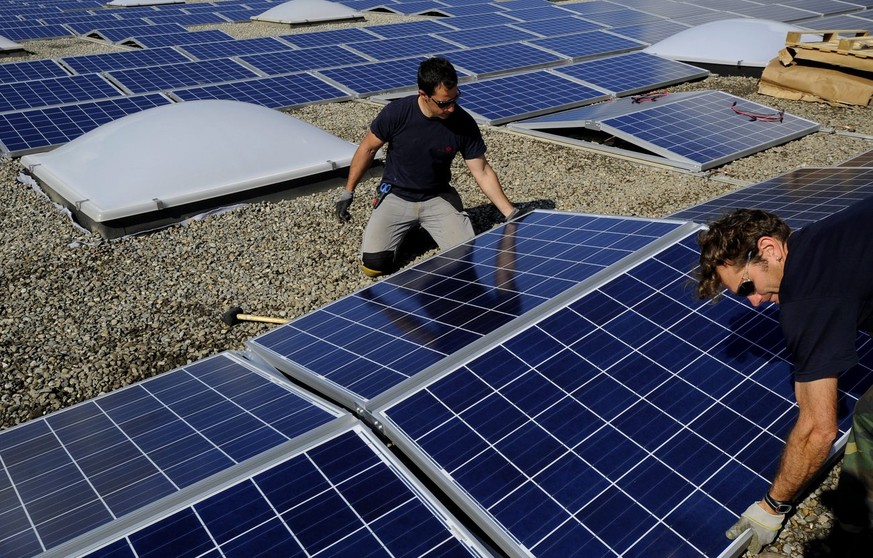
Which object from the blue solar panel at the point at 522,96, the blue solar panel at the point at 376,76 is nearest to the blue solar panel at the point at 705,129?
the blue solar panel at the point at 522,96

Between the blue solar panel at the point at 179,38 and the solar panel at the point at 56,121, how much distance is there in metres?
8.60

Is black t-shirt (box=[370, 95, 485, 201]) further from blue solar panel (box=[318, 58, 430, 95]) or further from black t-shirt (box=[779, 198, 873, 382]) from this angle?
blue solar panel (box=[318, 58, 430, 95])

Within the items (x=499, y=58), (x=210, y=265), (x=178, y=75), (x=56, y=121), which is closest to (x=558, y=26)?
(x=499, y=58)

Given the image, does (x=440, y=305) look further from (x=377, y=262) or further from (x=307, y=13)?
(x=307, y=13)

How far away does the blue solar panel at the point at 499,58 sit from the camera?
19500 millimetres

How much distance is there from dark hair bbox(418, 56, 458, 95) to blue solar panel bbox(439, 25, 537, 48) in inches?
590

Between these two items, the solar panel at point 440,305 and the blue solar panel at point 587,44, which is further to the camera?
the blue solar panel at point 587,44

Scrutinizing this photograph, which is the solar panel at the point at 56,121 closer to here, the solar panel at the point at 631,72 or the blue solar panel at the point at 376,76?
the blue solar panel at the point at 376,76

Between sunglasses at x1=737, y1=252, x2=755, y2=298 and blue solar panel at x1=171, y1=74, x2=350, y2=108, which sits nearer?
sunglasses at x1=737, y1=252, x2=755, y2=298

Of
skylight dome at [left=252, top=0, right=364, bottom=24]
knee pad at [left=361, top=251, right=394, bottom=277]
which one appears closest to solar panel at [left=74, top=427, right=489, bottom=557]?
knee pad at [left=361, top=251, right=394, bottom=277]

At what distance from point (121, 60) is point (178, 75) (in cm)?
293

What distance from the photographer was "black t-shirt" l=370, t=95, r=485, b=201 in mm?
8266

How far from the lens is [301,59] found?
2022cm

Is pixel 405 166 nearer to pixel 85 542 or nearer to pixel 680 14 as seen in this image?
pixel 85 542
